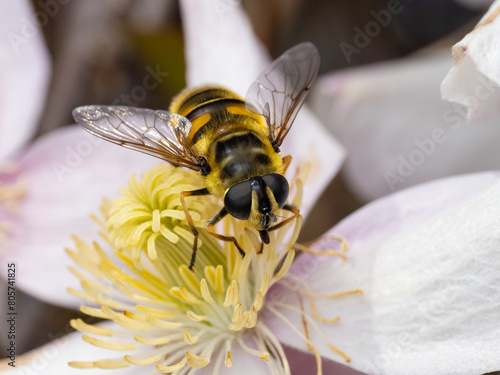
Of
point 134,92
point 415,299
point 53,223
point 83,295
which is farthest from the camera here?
point 134,92

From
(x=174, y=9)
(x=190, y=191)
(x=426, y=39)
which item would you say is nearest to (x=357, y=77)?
(x=426, y=39)

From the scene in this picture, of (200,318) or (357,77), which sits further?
(357,77)

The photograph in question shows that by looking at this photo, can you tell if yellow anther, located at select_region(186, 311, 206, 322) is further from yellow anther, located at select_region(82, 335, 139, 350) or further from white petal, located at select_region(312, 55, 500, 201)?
white petal, located at select_region(312, 55, 500, 201)

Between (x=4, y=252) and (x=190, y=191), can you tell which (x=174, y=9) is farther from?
(x=190, y=191)

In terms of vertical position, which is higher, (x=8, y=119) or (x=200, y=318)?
(x=8, y=119)

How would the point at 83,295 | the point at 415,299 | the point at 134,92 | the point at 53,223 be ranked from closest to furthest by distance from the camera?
the point at 415,299 < the point at 83,295 < the point at 53,223 < the point at 134,92

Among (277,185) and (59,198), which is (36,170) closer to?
(59,198)

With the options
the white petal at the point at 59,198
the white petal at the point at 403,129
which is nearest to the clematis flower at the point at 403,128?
the white petal at the point at 403,129
